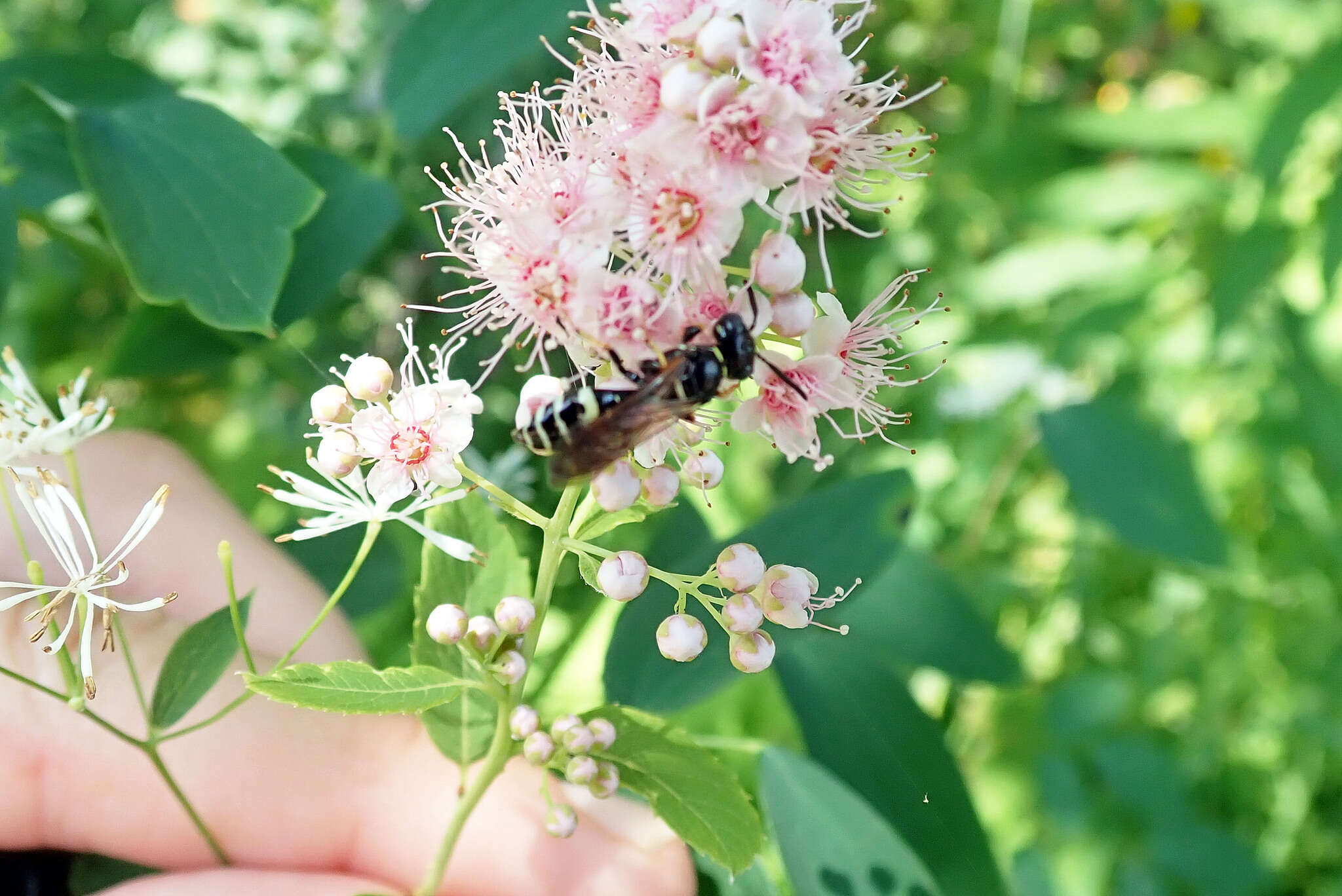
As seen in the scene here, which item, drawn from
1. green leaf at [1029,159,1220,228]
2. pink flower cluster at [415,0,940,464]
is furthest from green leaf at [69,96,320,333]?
green leaf at [1029,159,1220,228]

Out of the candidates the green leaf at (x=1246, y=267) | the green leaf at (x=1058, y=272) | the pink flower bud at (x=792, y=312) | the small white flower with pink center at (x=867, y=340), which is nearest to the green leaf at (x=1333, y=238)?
the green leaf at (x=1246, y=267)

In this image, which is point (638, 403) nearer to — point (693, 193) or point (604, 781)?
point (693, 193)

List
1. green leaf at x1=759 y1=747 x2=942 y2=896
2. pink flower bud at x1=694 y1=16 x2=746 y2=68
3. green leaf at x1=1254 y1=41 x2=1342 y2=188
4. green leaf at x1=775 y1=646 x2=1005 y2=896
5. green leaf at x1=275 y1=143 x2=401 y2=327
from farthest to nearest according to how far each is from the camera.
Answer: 1. green leaf at x1=1254 y1=41 x2=1342 y2=188
2. green leaf at x1=275 y1=143 x2=401 y2=327
3. green leaf at x1=775 y1=646 x2=1005 y2=896
4. green leaf at x1=759 y1=747 x2=942 y2=896
5. pink flower bud at x1=694 y1=16 x2=746 y2=68

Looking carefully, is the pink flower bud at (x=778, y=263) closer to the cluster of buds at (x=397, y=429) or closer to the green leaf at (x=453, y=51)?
the cluster of buds at (x=397, y=429)

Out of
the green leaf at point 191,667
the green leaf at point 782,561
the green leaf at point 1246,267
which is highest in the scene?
the green leaf at point 191,667

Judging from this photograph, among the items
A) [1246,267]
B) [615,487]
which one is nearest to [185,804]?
[615,487]

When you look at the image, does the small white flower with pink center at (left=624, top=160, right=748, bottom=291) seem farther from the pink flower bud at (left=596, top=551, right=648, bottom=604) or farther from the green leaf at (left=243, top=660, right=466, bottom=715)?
the green leaf at (left=243, top=660, right=466, bottom=715)
